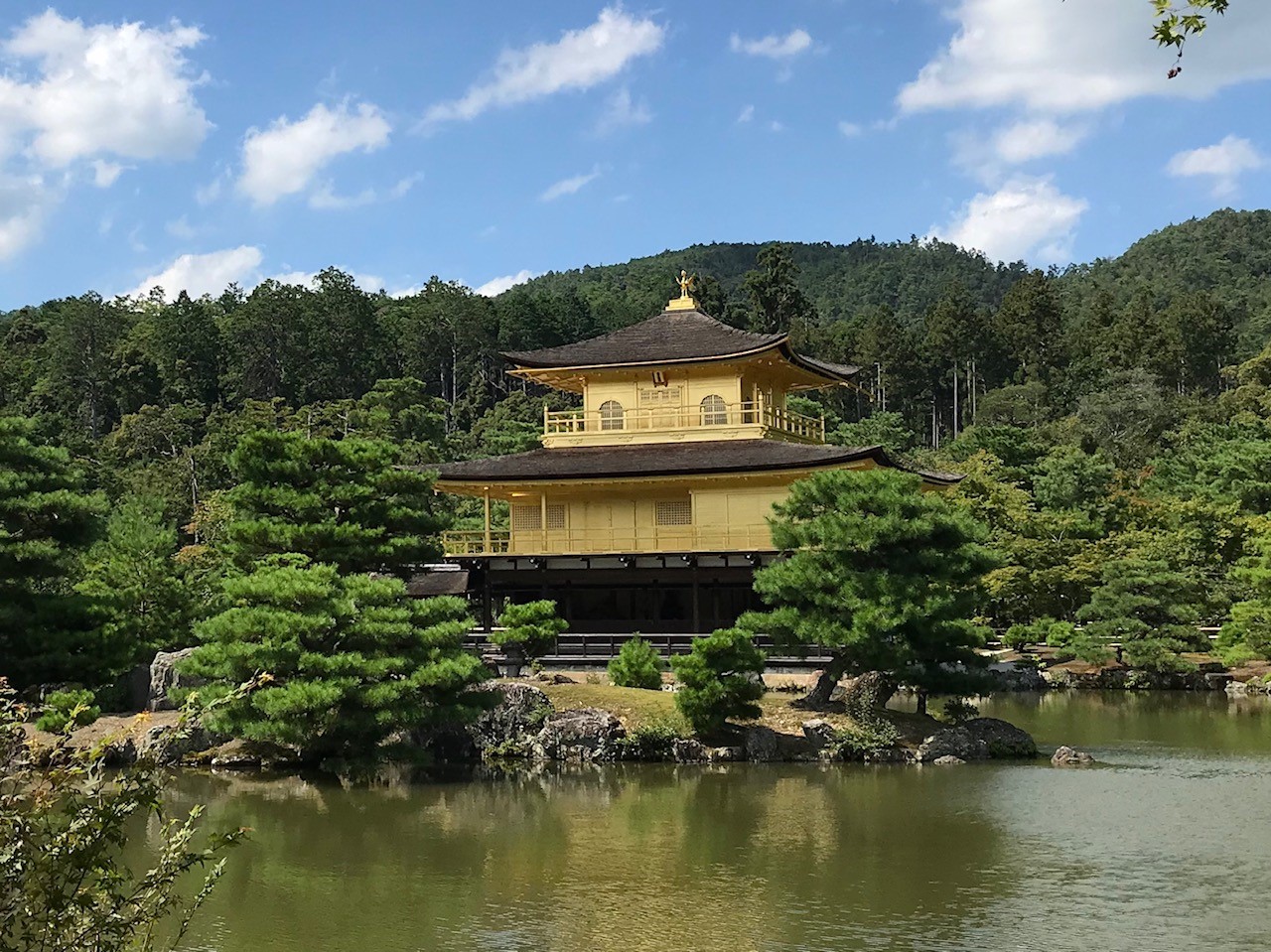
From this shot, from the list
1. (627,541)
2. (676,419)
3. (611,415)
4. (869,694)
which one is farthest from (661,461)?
(869,694)

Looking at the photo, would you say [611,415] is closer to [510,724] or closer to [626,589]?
[626,589]

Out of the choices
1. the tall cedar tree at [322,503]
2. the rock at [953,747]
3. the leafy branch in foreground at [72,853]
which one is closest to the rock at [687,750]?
the rock at [953,747]

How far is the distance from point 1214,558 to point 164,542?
27932 mm

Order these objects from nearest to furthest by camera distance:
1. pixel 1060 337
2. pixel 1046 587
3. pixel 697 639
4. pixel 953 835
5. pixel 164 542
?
pixel 953 835, pixel 697 639, pixel 164 542, pixel 1046 587, pixel 1060 337

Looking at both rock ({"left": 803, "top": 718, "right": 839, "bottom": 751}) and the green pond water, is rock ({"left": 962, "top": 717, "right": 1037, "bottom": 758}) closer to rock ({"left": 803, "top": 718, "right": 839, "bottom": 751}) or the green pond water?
the green pond water

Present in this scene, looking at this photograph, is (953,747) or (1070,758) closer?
(1070,758)

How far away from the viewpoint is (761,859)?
14.1 metres

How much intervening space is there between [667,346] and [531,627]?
10131mm

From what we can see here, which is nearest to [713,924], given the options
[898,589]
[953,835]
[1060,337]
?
[953,835]

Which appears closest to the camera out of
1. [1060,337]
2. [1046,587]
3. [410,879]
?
[410,879]

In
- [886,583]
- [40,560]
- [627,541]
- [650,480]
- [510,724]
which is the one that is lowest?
[510,724]

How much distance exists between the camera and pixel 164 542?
2525 cm

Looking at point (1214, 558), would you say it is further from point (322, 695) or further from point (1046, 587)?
point (322, 695)

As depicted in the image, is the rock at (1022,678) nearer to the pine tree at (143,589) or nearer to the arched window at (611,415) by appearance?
the arched window at (611,415)
